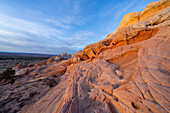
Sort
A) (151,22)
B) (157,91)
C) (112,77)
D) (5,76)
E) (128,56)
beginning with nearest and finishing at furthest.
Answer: (157,91), (112,77), (128,56), (151,22), (5,76)

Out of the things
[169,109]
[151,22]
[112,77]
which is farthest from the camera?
[151,22]

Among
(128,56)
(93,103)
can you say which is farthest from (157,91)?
(128,56)

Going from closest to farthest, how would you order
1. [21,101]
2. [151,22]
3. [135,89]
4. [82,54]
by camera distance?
[135,89], [21,101], [151,22], [82,54]

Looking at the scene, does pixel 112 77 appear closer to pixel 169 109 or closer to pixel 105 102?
pixel 105 102

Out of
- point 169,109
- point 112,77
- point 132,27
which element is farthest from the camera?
point 132,27

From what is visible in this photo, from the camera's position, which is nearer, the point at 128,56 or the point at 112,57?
the point at 128,56

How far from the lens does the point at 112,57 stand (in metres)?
9.20

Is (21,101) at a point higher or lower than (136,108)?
lower

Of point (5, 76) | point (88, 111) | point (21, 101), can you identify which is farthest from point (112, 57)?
point (5, 76)

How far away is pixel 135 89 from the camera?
4.11 meters

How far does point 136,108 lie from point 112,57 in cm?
644

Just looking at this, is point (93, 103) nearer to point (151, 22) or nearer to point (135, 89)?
point (135, 89)

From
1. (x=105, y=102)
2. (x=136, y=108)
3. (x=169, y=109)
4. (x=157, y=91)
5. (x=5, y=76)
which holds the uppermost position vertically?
(x=157, y=91)

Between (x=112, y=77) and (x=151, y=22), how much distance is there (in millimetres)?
9963
